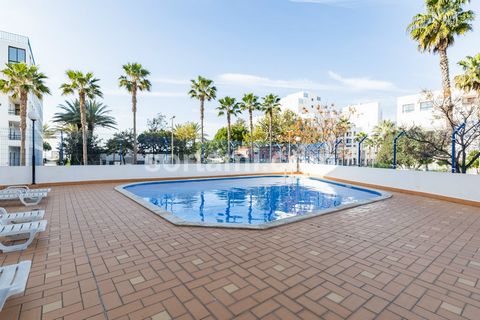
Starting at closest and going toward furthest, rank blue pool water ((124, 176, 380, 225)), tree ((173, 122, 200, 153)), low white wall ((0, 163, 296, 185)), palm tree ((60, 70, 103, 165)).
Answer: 1. blue pool water ((124, 176, 380, 225))
2. low white wall ((0, 163, 296, 185))
3. palm tree ((60, 70, 103, 165))
4. tree ((173, 122, 200, 153))

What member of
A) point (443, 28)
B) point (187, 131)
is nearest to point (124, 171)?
point (443, 28)

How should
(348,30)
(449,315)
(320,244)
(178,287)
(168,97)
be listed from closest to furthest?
(449,315)
(178,287)
(320,244)
(348,30)
(168,97)

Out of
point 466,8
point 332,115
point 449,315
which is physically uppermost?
point 466,8

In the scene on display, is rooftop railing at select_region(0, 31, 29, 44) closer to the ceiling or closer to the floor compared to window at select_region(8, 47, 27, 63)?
closer to the ceiling

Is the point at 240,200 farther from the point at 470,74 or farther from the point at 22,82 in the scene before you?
the point at 470,74

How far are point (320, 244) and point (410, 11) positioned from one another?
15.7 m

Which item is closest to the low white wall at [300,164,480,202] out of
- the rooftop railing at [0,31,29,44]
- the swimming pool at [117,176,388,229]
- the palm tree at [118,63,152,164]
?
the swimming pool at [117,176,388,229]

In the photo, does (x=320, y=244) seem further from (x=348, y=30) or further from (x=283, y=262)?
(x=348, y=30)

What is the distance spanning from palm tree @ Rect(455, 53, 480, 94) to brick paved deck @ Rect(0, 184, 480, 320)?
13.0 meters

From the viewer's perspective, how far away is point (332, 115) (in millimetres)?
21266

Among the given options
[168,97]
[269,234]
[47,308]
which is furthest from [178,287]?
[168,97]

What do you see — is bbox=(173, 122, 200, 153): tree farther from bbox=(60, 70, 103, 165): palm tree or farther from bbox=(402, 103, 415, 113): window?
bbox=(402, 103, 415, 113): window

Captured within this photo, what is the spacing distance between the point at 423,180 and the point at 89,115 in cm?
2483

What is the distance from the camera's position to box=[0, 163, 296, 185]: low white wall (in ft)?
31.1
